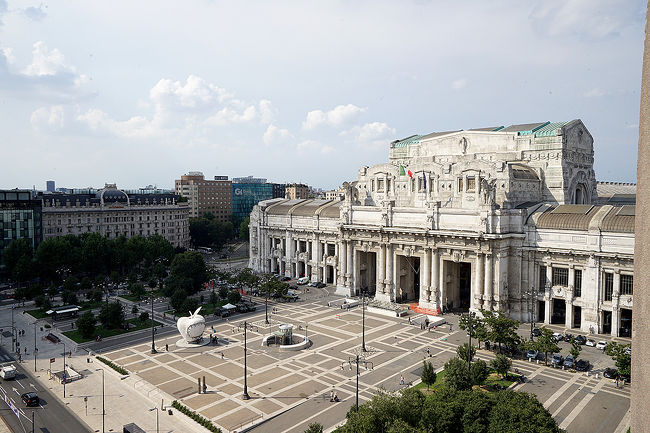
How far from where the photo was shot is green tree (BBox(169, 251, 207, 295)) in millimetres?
98375

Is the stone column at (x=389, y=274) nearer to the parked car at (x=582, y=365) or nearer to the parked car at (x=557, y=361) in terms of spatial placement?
Result: the parked car at (x=557, y=361)

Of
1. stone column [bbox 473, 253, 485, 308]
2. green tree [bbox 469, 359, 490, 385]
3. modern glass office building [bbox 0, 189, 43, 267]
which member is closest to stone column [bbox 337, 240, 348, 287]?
stone column [bbox 473, 253, 485, 308]

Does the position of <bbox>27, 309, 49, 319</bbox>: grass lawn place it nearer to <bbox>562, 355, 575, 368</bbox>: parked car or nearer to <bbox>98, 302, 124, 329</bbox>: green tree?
<bbox>98, 302, 124, 329</bbox>: green tree

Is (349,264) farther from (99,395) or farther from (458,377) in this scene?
(99,395)

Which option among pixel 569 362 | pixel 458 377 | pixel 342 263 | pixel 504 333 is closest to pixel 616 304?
pixel 569 362

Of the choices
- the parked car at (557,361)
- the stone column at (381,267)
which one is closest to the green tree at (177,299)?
the stone column at (381,267)

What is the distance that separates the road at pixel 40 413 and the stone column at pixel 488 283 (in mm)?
62365

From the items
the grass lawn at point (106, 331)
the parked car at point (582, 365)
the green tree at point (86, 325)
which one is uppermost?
the green tree at point (86, 325)

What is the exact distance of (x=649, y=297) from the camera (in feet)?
41.2

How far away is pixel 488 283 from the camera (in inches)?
3214

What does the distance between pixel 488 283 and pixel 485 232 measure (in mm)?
8782

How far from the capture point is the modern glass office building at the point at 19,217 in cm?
11438

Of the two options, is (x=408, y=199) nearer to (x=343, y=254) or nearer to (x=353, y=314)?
(x=343, y=254)

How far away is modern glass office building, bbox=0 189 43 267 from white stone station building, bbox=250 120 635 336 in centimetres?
6214
